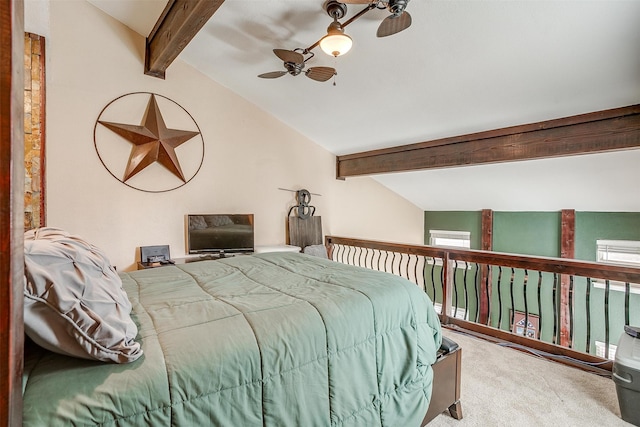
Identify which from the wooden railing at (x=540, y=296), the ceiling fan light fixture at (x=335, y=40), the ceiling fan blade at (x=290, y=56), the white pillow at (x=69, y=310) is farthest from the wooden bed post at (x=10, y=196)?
the wooden railing at (x=540, y=296)

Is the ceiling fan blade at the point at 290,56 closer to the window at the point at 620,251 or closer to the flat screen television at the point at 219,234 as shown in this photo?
the flat screen television at the point at 219,234

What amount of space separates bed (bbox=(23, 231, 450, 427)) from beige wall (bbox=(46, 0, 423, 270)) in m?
1.99

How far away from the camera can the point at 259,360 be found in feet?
3.65

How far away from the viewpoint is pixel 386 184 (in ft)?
20.3

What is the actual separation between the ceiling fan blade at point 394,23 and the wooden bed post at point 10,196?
6.56 feet

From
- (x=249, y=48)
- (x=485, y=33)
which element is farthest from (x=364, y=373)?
(x=249, y=48)

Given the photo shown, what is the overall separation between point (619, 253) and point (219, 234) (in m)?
5.69

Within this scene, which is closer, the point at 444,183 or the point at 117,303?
the point at 117,303

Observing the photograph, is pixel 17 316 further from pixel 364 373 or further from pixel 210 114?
pixel 210 114

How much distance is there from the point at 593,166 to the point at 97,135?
5.68 metres

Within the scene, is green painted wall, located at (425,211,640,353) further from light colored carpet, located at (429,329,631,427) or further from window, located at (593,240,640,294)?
light colored carpet, located at (429,329,631,427)

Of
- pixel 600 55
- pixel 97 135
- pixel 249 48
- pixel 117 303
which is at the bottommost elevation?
pixel 117 303

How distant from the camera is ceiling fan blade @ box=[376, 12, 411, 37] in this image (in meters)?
2.07

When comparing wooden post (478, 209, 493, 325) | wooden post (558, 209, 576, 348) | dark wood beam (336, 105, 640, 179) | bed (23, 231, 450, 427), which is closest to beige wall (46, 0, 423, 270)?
dark wood beam (336, 105, 640, 179)
